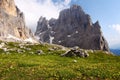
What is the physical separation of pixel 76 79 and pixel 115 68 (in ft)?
27.4

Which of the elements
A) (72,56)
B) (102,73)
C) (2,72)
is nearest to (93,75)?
(102,73)

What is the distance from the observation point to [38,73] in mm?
32969

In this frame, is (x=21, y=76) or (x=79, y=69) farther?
(x=79, y=69)

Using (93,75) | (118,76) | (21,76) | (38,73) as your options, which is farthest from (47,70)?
(118,76)

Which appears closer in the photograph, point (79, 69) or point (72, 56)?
point (79, 69)

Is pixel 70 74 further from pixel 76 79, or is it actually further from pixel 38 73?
pixel 38 73

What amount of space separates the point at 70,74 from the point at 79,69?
2.94 meters

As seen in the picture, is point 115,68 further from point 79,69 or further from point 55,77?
point 55,77

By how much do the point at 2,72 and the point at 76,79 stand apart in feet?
32.4

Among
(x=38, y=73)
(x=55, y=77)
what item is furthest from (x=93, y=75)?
(x=38, y=73)

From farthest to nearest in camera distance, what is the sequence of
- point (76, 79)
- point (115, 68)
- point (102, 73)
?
point (115, 68)
point (102, 73)
point (76, 79)

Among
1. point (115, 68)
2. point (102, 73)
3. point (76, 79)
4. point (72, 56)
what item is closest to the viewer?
point (76, 79)

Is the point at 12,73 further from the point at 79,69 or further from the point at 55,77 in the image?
the point at 79,69

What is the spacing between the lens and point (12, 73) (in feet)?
109
